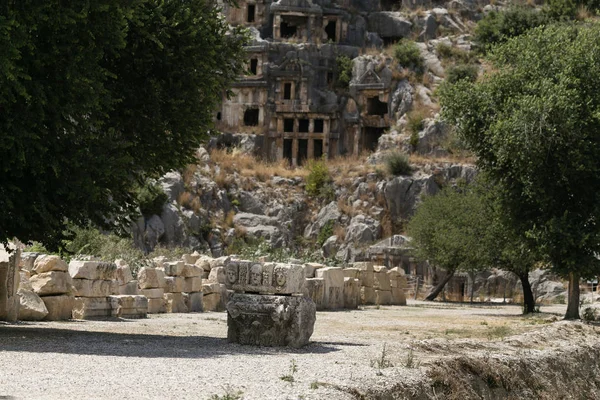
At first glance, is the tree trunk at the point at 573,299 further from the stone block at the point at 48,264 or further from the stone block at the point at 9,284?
the stone block at the point at 9,284

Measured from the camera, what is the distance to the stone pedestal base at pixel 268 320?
1622 cm

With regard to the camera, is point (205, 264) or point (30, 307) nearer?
point (30, 307)

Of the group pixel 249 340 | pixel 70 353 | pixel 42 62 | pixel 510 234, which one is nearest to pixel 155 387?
pixel 70 353

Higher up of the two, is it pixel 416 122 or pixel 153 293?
pixel 416 122

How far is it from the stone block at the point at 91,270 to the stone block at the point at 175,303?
12.1 feet

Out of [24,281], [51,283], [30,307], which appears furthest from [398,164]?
[30,307]

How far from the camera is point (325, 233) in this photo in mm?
62250

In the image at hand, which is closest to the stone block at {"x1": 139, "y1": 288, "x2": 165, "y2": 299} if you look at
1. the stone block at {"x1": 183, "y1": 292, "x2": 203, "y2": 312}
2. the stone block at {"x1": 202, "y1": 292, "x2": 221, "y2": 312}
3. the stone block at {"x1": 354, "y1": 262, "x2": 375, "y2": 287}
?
A: the stone block at {"x1": 183, "y1": 292, "x2": 203, "y2": 312}

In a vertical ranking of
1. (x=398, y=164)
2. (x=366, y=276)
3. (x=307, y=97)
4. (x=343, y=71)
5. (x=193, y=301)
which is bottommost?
(x=366, y=276)

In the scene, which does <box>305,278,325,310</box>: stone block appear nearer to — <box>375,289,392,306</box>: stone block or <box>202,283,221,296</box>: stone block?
<box>202,283,221,296</box>: stone block

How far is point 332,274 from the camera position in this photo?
111ft

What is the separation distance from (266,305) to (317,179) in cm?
4836

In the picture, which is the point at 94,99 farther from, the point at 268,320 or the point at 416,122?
the point at 416,122

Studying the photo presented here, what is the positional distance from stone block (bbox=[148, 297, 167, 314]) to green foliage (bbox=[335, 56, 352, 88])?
44.3 metres
